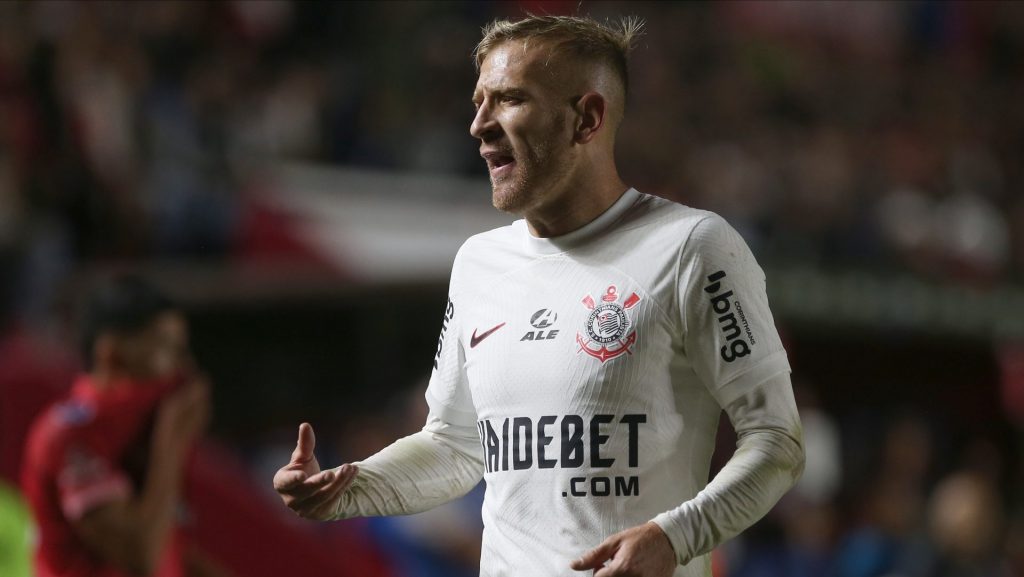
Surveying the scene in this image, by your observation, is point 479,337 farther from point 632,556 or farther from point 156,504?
point 156,504

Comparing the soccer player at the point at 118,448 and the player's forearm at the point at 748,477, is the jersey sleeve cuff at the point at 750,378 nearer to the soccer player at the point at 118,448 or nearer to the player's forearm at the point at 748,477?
the player's forearm at the point at 748,477

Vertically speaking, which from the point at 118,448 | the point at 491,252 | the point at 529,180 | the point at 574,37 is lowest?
the point at 118,448

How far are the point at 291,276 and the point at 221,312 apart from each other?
1.53ft

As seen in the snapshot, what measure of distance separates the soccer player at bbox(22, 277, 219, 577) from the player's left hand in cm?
273

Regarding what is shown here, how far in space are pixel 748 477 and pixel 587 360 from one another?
0.40 meters

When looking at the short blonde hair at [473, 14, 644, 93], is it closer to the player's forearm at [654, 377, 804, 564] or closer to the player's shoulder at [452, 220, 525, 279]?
the player's shoulder at [452, 220, 525, 279]

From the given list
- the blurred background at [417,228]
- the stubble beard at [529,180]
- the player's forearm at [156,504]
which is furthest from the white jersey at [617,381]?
the blurred background at [417,228]

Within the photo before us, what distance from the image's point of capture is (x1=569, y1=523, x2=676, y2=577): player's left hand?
8.75 ft

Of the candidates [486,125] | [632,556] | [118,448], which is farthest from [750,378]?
[118,448]

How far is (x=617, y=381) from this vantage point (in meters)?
3.02

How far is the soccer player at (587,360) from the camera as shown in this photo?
2953mm

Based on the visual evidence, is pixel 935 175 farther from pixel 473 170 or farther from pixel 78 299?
pixel 78 299

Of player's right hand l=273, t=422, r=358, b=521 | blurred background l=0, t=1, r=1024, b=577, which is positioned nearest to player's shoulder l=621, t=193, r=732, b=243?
player's right hand l=273, t=422, r=358, b=521

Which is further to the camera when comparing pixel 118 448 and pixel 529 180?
pixel 118 448
